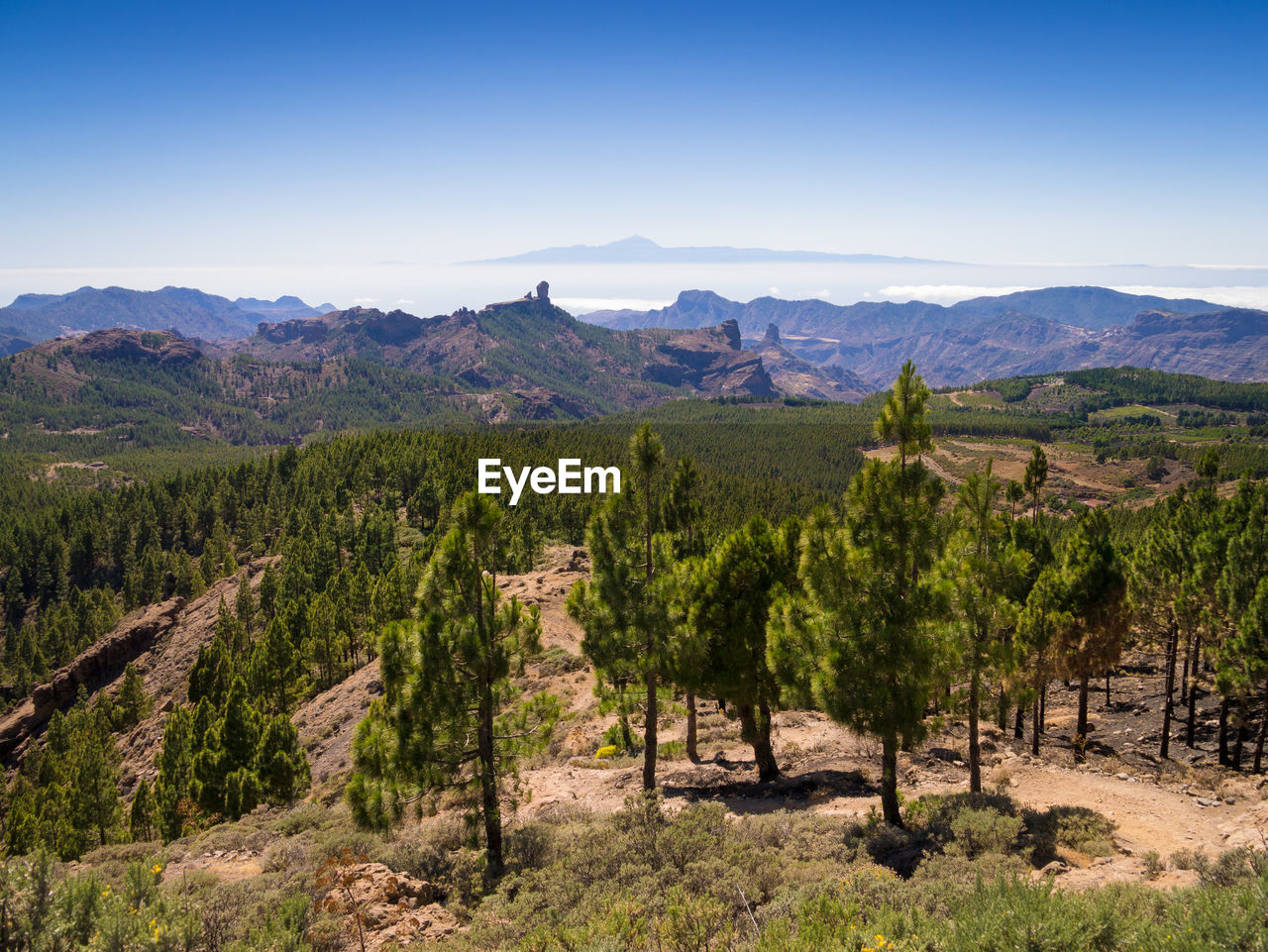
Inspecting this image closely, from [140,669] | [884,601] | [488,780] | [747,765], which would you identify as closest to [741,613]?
[884,601]

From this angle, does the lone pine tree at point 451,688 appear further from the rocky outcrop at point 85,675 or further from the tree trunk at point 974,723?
the rocky outcrop at point 85,675

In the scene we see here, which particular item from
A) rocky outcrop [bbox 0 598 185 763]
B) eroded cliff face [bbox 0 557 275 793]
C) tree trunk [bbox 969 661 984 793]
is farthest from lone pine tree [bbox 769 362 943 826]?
rocky outcrop [bbox 0 598 185 763]

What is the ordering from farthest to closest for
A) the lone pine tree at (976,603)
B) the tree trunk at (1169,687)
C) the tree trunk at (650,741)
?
1. the tree trunk at (1169,687)
2. the tree trunk at (650,741)
3. the lone pine tree at (976,603)

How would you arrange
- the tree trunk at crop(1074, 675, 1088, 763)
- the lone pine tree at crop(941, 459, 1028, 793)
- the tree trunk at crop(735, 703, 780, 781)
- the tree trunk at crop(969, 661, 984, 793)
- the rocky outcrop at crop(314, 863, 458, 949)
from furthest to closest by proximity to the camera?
the tree trunk at crop(1074, 675, 1088, 763)
the tree trunk at crop(735, 703, 780, 781)
the tree trunk at crop(969, 661, 984, 793)
the lone pine tree at crop(941, 459, 1028, 793)
the rocky outcrop at crop(314, 863, 458, 949)

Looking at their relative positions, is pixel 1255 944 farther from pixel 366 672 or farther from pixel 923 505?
pixel 366 672

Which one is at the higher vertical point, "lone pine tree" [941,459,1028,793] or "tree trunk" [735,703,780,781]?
"lone pine tree" [941,459,1028,793]

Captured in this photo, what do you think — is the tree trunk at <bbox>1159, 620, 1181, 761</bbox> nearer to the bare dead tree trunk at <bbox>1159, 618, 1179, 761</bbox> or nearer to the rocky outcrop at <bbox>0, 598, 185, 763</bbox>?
the bare dead tree trunk at <bbox>1159, 618, 1179, 761</bbox>

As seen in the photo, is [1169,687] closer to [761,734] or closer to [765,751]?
[765,751]

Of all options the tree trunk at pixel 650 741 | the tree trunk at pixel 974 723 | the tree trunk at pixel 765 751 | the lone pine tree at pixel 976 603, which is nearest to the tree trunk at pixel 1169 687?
the tree trunk at pixel 974 723
